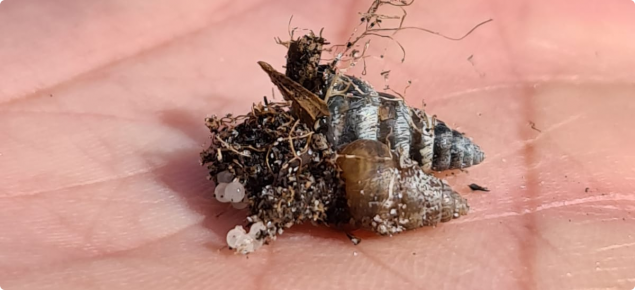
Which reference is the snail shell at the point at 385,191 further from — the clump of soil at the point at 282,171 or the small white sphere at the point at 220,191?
the small white sphere at the point at 220,191

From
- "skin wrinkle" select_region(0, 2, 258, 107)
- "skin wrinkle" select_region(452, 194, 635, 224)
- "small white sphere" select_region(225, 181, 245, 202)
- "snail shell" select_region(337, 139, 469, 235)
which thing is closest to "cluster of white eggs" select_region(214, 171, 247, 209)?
"small white sphere" select_region(225, 181, 245, 202)

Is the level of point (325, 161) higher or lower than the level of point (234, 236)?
higher

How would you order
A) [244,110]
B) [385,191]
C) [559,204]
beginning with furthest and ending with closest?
[244,110]
[559,204]
[385,191]

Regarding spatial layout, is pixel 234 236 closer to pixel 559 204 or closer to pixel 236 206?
pixel 236 206

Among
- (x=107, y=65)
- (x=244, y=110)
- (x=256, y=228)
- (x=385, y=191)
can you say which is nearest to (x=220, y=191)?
(x=256, y=228)

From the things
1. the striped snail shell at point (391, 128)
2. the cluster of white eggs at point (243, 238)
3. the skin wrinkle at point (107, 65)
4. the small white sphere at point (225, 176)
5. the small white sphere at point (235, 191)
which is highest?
the skin wrinkle at point (107, 65)

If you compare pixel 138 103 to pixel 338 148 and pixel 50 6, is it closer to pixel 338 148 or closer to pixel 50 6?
pixel 50 6

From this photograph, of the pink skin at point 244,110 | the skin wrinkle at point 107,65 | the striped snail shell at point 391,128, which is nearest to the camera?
the pink skin at point 244,110

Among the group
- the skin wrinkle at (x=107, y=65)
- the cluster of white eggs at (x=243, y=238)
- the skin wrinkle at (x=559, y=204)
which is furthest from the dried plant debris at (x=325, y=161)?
the skin wrinkle at (x=107, y=65)
